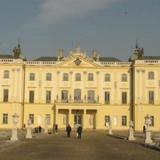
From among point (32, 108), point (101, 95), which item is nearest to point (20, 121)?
point (32, 108)

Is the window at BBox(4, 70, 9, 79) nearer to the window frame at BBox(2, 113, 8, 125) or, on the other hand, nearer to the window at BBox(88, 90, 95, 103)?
the window frame at BBox(2, 113, 8, 125)

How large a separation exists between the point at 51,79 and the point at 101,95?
8765 mm

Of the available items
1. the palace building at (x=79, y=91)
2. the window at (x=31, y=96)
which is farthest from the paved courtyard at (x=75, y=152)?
the window at (x=31, y=96)

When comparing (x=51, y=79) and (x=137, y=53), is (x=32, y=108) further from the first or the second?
(x=137, y=53)

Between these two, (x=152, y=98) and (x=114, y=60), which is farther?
(x=114, y=60)

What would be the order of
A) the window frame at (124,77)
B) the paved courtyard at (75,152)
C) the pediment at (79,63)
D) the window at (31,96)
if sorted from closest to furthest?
the paved courtyard at (75,152)
the window at (31,96)
the pediment at (79,63)
the window frame at (124,77)

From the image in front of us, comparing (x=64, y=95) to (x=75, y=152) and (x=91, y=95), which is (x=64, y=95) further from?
(x=75, y=152)

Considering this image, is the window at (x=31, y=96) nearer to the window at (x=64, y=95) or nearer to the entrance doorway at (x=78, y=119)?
the window at (x=64, y=95)

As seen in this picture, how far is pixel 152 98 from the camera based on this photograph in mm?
85750

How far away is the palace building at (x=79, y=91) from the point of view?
85.5m

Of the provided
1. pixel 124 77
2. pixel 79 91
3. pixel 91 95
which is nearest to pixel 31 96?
pixel 79 91

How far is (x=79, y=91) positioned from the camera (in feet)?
288

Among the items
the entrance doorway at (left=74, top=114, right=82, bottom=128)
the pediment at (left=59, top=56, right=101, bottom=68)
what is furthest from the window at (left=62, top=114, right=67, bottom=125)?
the pediment at (left=59, top=56, right=101, bottom=68)

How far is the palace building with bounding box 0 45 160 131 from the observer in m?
85.5
